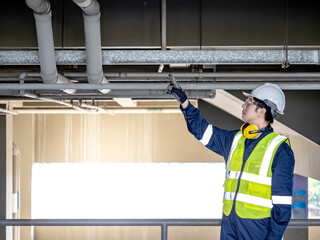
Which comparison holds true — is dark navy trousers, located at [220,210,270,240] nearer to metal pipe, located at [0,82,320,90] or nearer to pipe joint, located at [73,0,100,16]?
metal pipe, located at [0,82,320,90]

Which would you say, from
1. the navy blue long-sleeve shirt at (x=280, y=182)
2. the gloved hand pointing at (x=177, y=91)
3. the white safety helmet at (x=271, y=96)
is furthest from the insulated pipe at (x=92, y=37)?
the navy blue long-sleeve shirt at (x=280, y=182)

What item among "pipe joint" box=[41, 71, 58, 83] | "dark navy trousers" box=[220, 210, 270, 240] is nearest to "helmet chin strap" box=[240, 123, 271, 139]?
"dark navy trousers" box=[220, 210, 270, 240]

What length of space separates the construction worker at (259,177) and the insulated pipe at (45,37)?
1161 millimetres

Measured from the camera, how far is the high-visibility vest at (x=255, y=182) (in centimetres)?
183

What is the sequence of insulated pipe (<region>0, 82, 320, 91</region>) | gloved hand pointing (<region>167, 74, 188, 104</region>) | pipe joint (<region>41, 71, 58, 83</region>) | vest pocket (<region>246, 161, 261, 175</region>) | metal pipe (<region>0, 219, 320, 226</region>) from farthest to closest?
pipe joint (<region>41, 71, 58, 83</region>) → insulated pipe (<region>0, 82, 320, 91</region>) → gloved hand pointing (<region>167, 74, 188, 104</region>) → metal pipe (<region>0, 219, 320, 226</region>) → vest pocket (<region>246, 161, 261, 175</region>)

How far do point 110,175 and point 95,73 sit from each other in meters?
6.93

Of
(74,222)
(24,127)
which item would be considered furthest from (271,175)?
(24,127)

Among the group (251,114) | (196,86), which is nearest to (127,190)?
(196,86)

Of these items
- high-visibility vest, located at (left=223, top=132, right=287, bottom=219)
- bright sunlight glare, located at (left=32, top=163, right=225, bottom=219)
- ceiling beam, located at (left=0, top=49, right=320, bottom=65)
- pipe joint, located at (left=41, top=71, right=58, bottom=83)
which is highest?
ceiling beam, located at (left=0, top=49, right=320, bottom=65)

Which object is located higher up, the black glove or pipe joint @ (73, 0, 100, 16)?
pipe joint @ (73, 0, 100, 16)

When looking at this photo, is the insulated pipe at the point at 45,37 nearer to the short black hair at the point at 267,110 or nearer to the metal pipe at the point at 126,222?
the metal pipe at the point at 126,222

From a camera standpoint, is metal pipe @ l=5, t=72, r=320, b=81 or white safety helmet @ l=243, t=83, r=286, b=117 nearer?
white safety helmet @ l=243, t=83, r=286, b=117

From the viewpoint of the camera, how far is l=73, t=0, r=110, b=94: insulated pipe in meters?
2.21

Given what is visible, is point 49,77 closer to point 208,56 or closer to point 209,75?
point 208,56
